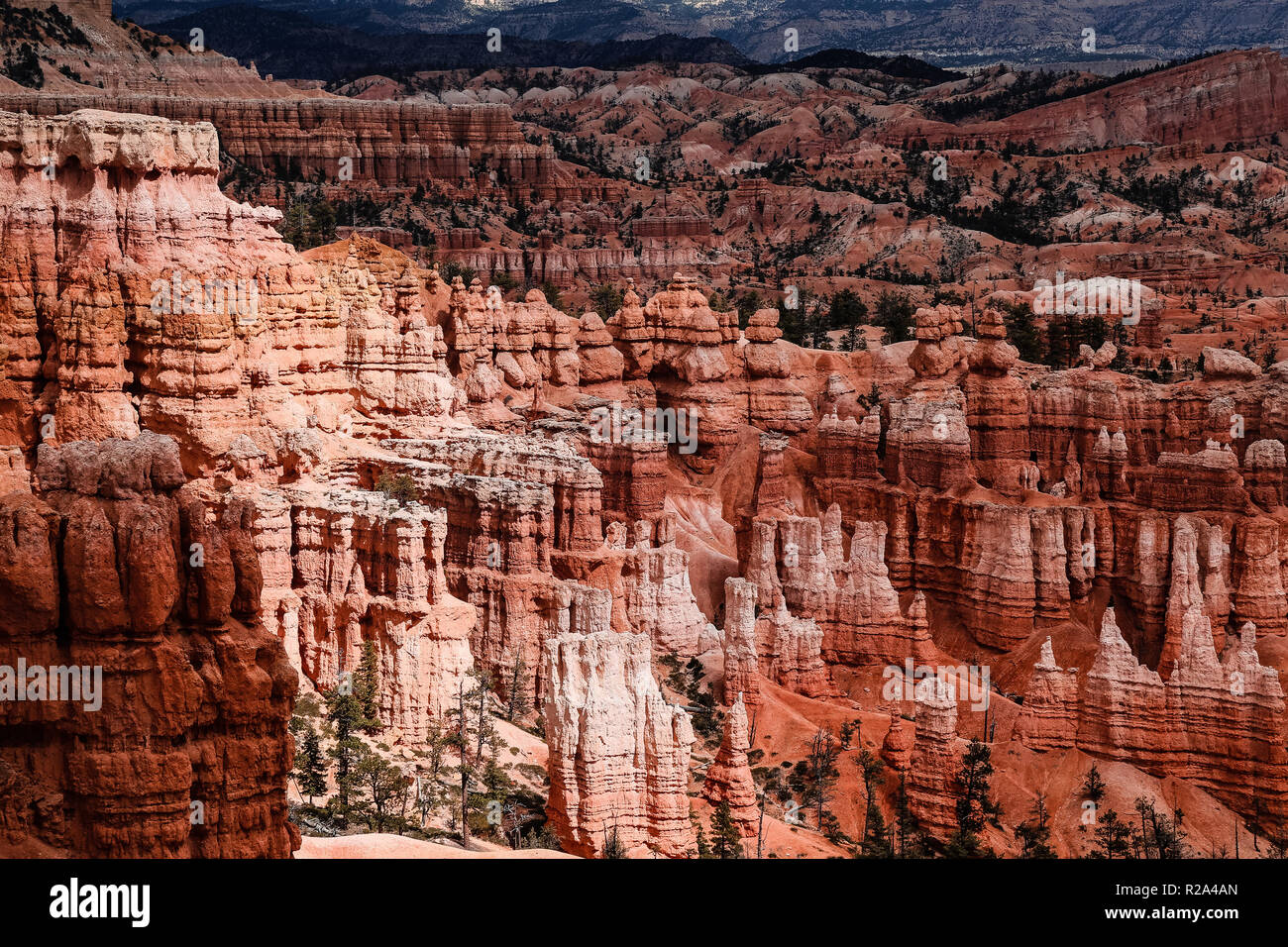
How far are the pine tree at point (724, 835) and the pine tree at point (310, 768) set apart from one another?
28.4 ft

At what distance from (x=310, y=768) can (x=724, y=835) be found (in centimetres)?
998

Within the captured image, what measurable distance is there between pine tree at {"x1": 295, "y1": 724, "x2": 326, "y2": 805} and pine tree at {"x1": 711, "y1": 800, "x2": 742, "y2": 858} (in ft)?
28.4

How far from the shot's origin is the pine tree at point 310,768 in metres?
39.4

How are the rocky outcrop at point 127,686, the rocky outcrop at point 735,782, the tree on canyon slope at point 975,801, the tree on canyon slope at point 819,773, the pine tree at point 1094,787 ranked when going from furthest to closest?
the pine tree at point 1094,787, the tree on canyon slope at point 819,773, the tree on canyon slope at point 975,801, the rocky outcrop at point 735,782, the rocky outcrop at point 127,686

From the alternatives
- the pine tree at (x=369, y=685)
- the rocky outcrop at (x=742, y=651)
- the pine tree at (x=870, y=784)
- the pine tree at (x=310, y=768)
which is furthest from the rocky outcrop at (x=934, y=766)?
the pine tree at (x=310, y=768)

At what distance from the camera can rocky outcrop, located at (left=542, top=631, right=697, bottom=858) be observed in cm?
4256

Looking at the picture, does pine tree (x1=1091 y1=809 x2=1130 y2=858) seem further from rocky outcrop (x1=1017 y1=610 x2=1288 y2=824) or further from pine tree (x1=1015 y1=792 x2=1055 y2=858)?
rocky outcrop (x1=1017 y1=610 x2=1288 y2=824)

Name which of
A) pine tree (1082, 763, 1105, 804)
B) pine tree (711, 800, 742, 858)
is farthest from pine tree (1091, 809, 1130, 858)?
pine tree (711, 800, 742, 858)

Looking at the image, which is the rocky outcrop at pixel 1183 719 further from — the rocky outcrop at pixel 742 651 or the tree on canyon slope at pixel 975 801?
the rocky outcrop at pixel 742 651

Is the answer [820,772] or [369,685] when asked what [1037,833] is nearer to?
[820,772]

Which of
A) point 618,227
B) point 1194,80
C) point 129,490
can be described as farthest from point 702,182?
point 129,490

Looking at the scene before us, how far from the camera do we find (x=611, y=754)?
42.8m

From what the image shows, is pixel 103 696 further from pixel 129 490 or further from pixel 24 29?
pixel 24 29
